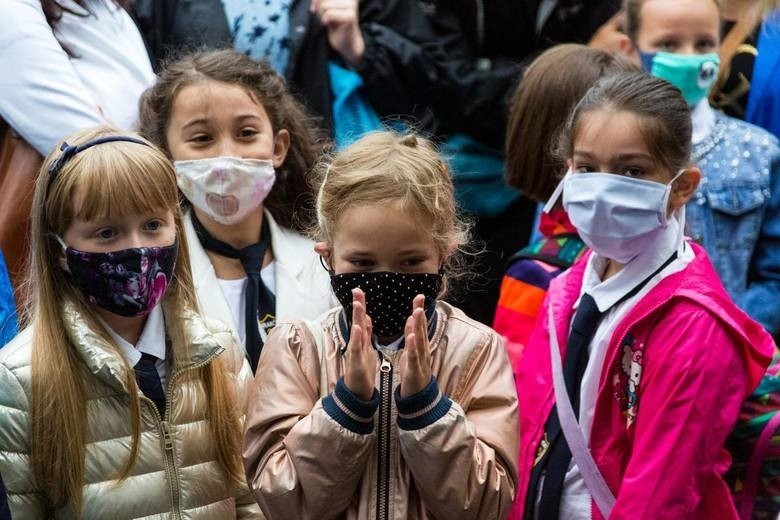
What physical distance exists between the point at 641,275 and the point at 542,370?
0.48 meters

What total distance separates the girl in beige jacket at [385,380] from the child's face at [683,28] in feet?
5.66

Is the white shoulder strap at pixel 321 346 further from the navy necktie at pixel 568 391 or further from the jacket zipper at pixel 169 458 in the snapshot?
the navy necktie at pixel 568 391

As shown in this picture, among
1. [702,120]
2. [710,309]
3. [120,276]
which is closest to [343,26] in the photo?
[702,120]

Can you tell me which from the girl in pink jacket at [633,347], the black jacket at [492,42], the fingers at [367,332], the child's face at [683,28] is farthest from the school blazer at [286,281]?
the child's face at [683,28]

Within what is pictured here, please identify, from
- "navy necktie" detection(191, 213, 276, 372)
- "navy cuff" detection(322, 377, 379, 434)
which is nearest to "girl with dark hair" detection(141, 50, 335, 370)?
"navy necktie" detection(191, 213, 276, 372)

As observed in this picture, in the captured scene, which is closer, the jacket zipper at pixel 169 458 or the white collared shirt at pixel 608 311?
the jacket zipper at pixel 169 458

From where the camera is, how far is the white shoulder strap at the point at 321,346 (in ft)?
11.8

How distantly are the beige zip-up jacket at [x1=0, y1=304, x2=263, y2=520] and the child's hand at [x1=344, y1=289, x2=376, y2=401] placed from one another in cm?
58

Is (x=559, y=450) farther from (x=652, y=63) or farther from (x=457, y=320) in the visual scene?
(x=652, y=63)

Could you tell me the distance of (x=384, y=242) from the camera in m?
3.54

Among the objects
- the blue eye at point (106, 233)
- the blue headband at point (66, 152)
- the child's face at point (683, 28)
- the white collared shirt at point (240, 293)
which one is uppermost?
the blue headband at point (66, 152)

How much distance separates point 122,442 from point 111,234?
0.58m

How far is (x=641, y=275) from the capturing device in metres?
4.04

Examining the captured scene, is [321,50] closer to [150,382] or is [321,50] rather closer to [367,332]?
[150,382]
